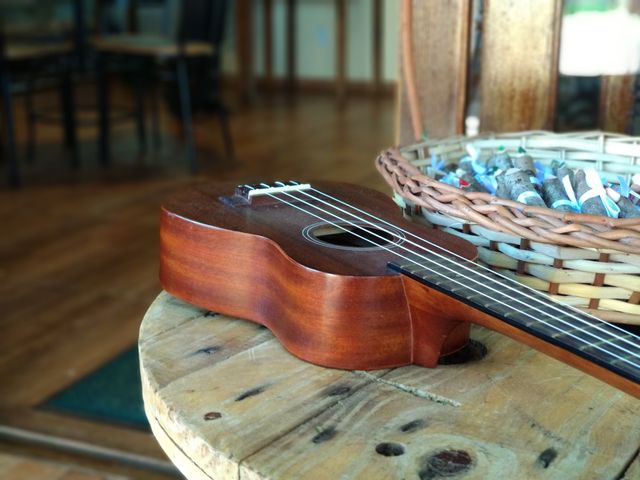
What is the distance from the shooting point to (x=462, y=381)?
26.4 inches

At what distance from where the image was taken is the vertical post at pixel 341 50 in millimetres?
5869

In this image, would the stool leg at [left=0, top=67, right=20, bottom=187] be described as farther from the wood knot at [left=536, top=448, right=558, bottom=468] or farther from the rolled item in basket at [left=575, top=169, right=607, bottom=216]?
the wood knot at [left=536, top=448, right=558, bottom=468]

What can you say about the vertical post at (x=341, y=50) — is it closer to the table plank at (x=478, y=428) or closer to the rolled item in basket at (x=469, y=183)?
the rolled item in basket at (x=469, y=183)

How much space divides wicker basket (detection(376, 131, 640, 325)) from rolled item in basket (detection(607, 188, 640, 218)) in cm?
8

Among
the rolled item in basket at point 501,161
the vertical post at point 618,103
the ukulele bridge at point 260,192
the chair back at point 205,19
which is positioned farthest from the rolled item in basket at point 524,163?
the chair back at point 205,19

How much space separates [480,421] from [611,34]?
1.51 metres

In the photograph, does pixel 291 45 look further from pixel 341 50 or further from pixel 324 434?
pixel 324 434

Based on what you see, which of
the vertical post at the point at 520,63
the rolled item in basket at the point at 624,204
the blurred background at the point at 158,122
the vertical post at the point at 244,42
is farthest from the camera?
the vertical post at the point at 244,42

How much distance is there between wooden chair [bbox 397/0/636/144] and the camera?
128 centimetres

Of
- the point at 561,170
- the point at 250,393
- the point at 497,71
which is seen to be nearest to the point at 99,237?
the point at 497,71

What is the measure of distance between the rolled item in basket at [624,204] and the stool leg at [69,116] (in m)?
3.53

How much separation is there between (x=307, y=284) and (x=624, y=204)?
0.31 meters

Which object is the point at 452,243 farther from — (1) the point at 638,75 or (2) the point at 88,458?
(2) the point at 88,458

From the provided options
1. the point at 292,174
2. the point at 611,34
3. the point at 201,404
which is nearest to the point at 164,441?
the point at 201,404
